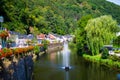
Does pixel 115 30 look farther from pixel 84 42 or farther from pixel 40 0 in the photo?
pixel 40 0

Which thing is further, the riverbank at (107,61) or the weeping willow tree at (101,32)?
the weeping willow tree at (101,32)

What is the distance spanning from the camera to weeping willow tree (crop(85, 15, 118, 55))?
178ft

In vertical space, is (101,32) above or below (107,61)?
above

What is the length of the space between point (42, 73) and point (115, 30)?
20.8 meters

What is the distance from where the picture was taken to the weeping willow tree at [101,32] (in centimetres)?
5434

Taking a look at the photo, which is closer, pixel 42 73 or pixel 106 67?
pixel 42 73

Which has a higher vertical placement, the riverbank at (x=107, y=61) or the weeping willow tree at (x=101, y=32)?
the weeping willow tree at (x=101, y=32)

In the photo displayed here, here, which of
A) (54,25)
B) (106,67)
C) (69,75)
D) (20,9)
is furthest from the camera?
(54,25)

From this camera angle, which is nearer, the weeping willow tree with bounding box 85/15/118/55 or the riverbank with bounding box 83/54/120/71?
the riverbank with bounding box 83/54/120/71

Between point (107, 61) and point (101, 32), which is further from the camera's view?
point (101, 32)

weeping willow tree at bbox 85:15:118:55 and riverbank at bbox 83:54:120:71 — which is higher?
weeping willow tree at bbox 85:15:118:55

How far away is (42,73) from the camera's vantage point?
4081cm

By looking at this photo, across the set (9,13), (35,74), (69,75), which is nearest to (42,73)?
(35,74)

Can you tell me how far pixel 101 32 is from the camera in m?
54.3
